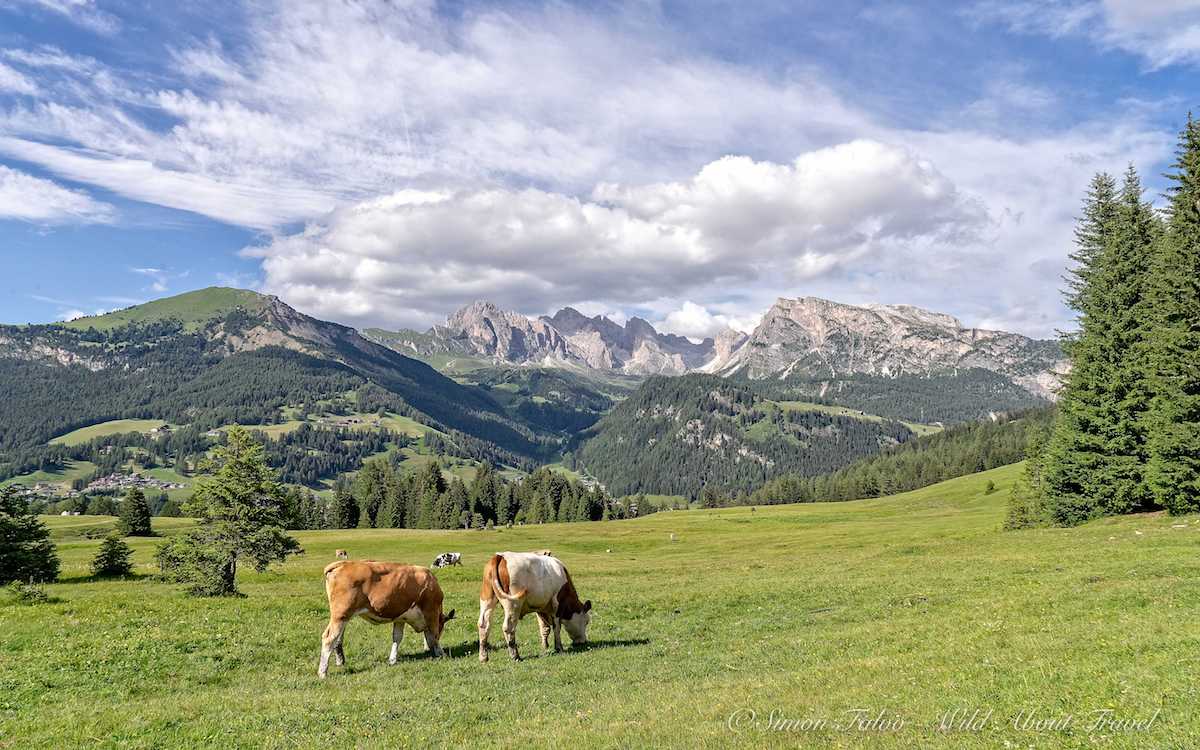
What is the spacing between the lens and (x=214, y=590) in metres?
36.8

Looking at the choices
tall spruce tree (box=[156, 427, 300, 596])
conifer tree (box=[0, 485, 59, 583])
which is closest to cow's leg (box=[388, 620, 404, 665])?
tall spruce tree (box=[156, 427, 300, 596])

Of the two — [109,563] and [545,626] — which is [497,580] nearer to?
[545,626]

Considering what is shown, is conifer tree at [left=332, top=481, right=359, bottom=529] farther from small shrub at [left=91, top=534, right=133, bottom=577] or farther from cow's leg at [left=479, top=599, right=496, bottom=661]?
cow's leg at [left=479, top=599, right=496, bottom=661]

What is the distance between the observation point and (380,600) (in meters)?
18.4

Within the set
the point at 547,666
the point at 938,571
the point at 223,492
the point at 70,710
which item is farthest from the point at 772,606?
the point at 223,492

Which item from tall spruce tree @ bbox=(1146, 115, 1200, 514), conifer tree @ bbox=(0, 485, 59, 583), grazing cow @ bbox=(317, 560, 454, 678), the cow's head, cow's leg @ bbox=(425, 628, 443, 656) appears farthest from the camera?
conifer tree @ bbox=(0, 485, 59, 583)

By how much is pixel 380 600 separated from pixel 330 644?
1.73 meters

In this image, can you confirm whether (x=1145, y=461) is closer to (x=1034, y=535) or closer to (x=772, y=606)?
(x=1034, y=535)

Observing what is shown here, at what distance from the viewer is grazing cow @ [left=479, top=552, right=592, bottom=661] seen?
62.5 feet

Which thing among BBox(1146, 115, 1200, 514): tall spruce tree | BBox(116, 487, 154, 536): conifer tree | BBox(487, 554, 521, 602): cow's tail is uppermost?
BBox(1146, 115, 1200, 514): tall spruce tree

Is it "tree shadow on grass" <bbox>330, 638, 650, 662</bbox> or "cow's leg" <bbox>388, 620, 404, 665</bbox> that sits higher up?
"cow's leg" <bbox>388, 620, 404, 665</bbox>

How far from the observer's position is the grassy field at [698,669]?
1092cm

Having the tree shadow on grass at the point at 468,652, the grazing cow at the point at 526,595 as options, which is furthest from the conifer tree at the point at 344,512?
the grazing cow at the point at 526,595

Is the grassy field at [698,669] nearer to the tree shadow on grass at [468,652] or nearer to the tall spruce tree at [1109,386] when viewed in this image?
the tree shadow on grass at [468,652]
